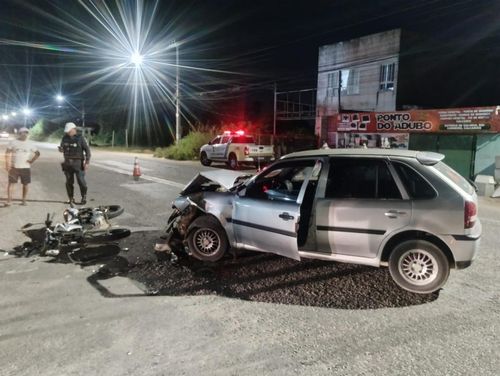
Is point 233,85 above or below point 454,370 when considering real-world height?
above

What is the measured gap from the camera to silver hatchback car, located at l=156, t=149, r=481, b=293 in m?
4.47

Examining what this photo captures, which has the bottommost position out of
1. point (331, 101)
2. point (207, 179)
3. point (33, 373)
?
point (33, 373)

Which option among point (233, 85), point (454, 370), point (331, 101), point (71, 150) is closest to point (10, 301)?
point (454, 370)

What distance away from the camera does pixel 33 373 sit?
3.20 meters

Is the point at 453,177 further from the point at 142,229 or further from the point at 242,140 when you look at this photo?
the point at 242,140

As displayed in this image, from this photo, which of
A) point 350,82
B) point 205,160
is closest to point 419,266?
point 205,160

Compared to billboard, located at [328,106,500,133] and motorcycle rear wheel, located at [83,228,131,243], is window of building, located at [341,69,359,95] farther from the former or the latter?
motorcycle rear wheel, located at [83,228,131,243]

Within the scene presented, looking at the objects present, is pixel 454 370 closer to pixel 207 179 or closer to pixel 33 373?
pixel 33 373

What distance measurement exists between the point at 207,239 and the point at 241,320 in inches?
72.0

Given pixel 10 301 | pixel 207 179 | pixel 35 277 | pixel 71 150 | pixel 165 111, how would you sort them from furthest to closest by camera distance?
1. pixel 165 111
2. pixel 71 150
3. pixel 207 179
4. pixel 35 277
5. pixel 10 301

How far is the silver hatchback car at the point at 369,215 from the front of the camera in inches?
176

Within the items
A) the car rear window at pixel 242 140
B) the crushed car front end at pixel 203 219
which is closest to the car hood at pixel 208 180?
the crushed car front end at pixel 203 219

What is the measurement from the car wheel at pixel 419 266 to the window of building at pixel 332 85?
2607 centimetres

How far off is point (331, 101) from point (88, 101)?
44634 millimetres
